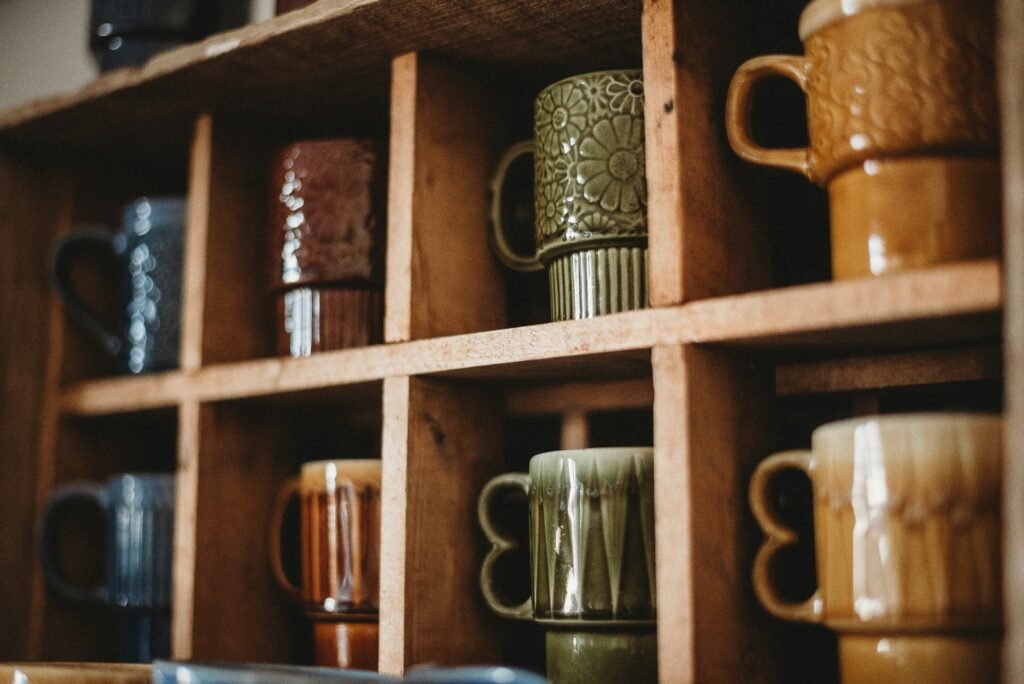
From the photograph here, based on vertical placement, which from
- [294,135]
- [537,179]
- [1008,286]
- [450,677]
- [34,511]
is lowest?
[450,677]

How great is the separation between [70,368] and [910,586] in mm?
995

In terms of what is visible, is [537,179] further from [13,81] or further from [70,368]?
[13,81]

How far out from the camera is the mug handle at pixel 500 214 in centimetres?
103

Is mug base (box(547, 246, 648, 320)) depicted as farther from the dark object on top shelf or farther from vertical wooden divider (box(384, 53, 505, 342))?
the dark object on top shelf

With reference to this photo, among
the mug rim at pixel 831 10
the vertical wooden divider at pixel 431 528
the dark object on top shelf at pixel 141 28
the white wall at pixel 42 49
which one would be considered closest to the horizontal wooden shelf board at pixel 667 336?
the vertical wooden divider at pixel 431 528

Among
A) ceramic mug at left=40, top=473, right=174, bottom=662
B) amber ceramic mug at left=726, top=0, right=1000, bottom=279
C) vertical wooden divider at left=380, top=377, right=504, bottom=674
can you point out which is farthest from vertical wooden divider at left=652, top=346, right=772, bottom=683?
ceramic mug at left=40, top=473, right=174, bottom=662

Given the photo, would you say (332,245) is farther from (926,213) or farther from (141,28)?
(926,213)

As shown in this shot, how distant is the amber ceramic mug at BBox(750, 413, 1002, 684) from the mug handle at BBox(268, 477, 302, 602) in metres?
0.58

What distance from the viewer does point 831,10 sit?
0.78 metres

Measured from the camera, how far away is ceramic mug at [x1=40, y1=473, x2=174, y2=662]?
1186mm

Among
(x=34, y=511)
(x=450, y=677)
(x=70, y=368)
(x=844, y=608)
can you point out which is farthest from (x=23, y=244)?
(x=844, y=608)

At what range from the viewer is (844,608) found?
2.39 ft

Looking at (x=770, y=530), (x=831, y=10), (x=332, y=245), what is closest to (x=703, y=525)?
(x=770, y=530)

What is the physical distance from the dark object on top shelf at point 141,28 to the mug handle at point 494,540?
2.00 feet
